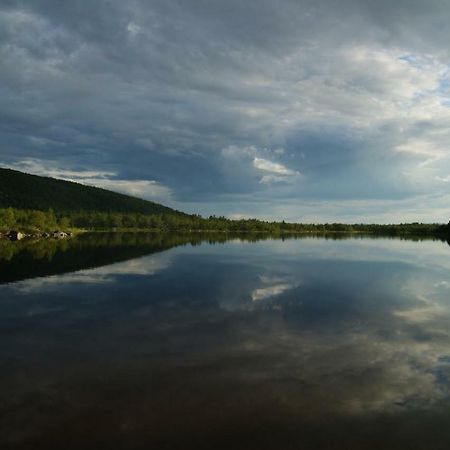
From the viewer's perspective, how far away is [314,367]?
1580 cm

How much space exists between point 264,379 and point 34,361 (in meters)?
8.59

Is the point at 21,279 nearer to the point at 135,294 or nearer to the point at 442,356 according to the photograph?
the point at 135,294

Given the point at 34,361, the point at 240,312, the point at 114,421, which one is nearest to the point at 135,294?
the point at 240,312

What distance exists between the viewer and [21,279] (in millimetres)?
37281

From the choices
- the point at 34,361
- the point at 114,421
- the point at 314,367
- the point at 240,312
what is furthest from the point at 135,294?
the point at 114,421

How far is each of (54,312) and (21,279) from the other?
586 inches

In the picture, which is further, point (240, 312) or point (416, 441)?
point (240, 312)

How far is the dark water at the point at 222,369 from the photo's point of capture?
1075 cm

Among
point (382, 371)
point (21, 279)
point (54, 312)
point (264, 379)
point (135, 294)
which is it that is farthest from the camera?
point (21, 279)

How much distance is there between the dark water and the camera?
10.8m

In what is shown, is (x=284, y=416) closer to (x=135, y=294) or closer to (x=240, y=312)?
(x=240, y=312)

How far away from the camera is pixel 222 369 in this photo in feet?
50.5

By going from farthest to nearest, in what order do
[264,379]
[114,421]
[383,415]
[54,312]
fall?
[54,312]
[264,379]
[383,415]
[114,421]

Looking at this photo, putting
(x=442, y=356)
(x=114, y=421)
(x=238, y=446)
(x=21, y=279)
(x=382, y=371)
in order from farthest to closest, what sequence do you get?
(x=21, y=279) → (x=442, y=356) → (x=382, y=371) → (x=114, y=421) → (x=238, y=446)
